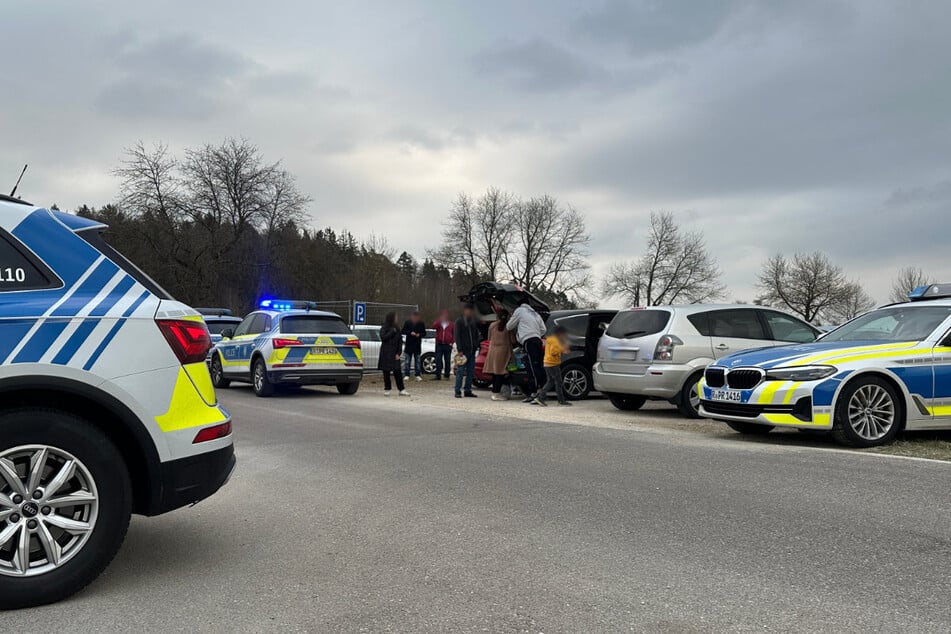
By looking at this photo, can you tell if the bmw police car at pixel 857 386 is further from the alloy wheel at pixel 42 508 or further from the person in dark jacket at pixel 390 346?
the person in dark jacket at pixel 390 346

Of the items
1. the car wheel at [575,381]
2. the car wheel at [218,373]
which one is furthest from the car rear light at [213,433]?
the car wheel at [218,373]

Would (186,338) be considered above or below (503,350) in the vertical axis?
below

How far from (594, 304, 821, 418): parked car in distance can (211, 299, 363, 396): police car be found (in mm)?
5416

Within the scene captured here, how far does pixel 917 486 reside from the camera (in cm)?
573

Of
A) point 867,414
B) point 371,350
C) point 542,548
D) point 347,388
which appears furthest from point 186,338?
point 371,350

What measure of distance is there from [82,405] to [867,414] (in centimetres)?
738

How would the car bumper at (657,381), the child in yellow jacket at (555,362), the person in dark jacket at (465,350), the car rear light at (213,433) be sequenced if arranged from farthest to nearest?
1. the person in dark jacket at (465,350)
2. the child in yellow jacket at (555,362)
3. the car bumper at (657,381)
4. the car rear light at (213,433)

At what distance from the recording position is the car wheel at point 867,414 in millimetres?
7629

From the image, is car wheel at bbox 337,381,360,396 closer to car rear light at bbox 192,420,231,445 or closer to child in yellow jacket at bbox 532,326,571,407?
child in yellow jacket at bbox 532,326,571,407

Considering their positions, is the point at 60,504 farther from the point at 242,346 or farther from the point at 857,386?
the point at 242,346

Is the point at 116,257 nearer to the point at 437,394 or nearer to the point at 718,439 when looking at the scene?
the point at 718,439

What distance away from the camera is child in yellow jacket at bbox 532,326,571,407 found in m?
12.5

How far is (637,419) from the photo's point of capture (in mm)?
10883

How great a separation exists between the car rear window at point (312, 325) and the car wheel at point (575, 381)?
4456mm
